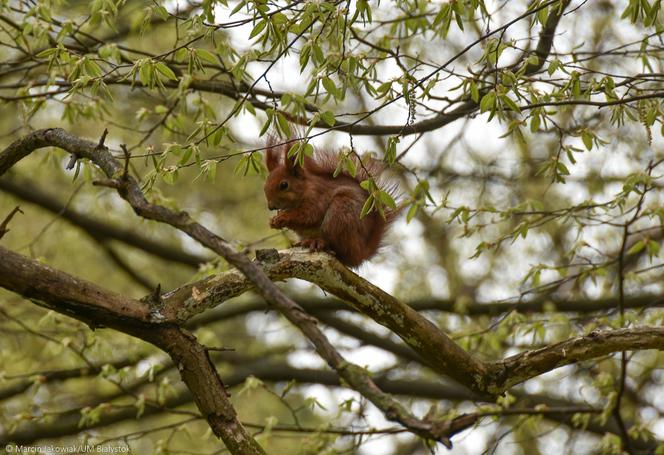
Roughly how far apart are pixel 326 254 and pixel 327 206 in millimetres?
709

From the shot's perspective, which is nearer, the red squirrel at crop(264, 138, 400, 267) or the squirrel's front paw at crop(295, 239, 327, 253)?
the squirrel's front paw at crop(295, 239, 327, 253)

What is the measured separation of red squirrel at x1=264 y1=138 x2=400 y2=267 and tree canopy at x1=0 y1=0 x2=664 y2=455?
17cm

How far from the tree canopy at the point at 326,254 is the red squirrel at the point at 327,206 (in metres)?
0.17

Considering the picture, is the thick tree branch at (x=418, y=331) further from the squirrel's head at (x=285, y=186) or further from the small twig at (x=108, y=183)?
the squirrel's head at (x=285, y=186)

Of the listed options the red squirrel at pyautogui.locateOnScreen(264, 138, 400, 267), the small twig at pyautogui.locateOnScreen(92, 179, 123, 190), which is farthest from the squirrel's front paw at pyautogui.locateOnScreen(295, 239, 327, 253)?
the small twig at pyautogui.locateOnScreen(92, 179, 123, 190)

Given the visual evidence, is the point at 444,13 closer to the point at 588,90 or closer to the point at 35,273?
the point at 588,90

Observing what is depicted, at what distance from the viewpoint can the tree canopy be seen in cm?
289

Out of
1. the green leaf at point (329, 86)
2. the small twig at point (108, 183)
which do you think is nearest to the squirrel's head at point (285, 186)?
the green leaf at point (329, 86)

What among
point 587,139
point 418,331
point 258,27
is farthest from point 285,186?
point 587,139

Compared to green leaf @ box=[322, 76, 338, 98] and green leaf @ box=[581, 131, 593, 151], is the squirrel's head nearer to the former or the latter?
green leaf @ box=[322, 76, 338, 98]

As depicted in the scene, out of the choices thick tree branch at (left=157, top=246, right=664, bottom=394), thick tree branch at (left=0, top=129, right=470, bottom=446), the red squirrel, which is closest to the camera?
thick tree branch at (left=0, top=129, right=470, bottom=446)

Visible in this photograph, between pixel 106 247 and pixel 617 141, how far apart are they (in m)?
4.01

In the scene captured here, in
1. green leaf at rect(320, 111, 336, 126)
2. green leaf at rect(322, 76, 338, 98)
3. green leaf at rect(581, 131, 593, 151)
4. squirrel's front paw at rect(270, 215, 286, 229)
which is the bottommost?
green leaf at rect(320, 111, 336, 126)

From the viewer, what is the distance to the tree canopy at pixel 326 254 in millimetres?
2889
